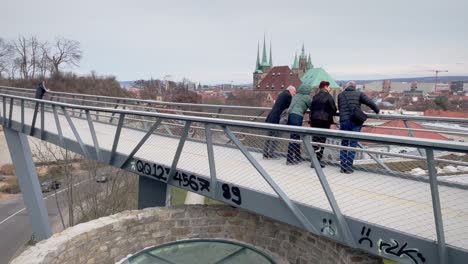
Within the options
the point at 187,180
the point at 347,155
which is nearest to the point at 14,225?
the point at 187,180

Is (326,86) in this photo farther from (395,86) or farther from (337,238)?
(395,86)

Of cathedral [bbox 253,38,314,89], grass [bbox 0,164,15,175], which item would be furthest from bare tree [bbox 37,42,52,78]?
cathedral [bbox 253,38,314,89]

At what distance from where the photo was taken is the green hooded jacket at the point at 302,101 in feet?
19.0

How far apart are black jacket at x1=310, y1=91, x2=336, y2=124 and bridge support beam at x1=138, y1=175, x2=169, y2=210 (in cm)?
335

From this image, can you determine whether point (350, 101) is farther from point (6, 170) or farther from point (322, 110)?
point (6, 170)

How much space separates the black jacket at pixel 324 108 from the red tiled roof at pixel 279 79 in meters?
61.5

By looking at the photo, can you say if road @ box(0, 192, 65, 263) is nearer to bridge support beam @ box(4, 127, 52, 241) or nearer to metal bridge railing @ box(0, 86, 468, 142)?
metal bridge railing @ box(0, 86, 468, 142)

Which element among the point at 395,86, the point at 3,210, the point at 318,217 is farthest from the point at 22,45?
the point at 395,86

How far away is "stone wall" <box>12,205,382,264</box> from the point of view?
5.12 meters

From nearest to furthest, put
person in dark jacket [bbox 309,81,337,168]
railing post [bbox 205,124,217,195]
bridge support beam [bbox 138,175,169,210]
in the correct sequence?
railing post [bbox 205,124,217,195] → person in dark jacket [bbox 309,81,337,168] → bridge support beam [bbox 138,175,169,210]

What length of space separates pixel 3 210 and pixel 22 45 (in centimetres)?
2375

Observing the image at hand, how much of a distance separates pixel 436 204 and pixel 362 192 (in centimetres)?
160

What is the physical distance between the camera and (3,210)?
2916 cm

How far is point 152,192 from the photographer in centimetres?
720
